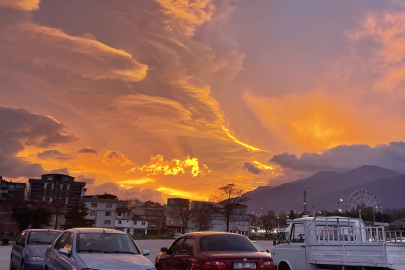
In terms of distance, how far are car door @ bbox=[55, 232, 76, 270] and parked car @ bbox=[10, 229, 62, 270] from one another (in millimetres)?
4078

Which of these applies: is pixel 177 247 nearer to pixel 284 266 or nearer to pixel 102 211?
pixel 284 266

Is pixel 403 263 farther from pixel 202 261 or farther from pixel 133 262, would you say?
pixel 133 262

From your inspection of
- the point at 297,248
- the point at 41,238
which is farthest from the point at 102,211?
the point at 297,248

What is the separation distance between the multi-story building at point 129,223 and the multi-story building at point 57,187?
37.7 m

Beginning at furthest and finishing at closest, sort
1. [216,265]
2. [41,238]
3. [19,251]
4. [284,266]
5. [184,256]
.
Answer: [41,238] → [19,251] → [284,266] → [184,256] → [216,265]

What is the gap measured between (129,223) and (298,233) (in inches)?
4580

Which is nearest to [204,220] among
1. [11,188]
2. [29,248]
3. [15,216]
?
[15,216]

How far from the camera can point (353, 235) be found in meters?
12.7

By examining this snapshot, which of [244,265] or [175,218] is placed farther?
[175,218]

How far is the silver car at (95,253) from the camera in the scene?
9.05 m

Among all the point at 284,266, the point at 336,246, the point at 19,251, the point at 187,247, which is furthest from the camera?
the point at 19,251

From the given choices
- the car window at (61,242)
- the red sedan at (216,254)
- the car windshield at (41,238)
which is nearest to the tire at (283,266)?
the red sedan at (216,254)

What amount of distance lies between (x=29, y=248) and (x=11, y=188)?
159768 mm

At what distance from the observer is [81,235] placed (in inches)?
407
